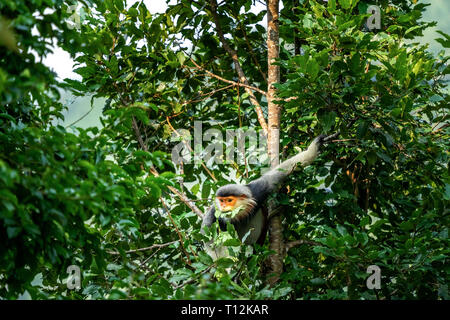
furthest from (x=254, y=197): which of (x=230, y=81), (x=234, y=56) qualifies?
(x=234, y=56)

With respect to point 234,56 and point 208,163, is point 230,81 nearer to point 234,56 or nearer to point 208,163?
point 234,56

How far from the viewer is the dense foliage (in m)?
1.84

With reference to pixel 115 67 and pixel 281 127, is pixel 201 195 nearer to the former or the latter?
pixel 281 127

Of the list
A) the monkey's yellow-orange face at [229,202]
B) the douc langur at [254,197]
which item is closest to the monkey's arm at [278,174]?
the douc langur at [254,197]

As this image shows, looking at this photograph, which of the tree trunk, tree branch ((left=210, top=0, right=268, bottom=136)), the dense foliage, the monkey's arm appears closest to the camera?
the dense foliage

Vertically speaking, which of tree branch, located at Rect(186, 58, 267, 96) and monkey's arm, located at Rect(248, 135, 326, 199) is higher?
tree branch, located at Rect(186, 58, 267, 96)

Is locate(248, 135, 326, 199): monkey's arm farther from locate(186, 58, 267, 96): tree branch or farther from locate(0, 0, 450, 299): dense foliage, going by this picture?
locate(186, 58, 267, 96): tree branch

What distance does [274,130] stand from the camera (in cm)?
350

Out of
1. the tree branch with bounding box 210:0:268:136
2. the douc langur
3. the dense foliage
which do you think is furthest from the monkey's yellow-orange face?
the tree branch with bounding box 210:0:268:136

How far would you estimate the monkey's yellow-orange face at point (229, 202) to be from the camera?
332 cm

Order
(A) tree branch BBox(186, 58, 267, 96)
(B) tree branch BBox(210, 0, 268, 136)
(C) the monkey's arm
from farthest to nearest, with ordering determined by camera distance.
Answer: (B) tree branch BBox(210, 0, 268, 136)
(A) tree branch BBox(186, 58, 267, 96)
(C) the monkey's arm

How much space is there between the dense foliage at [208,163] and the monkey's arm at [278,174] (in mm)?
94

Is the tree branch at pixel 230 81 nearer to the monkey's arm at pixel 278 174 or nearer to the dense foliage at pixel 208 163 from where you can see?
Answer: the dense foliage at pixel 208 163

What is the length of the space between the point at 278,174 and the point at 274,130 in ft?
1.02
